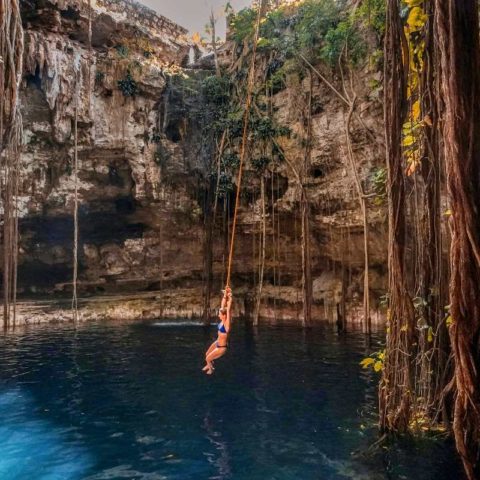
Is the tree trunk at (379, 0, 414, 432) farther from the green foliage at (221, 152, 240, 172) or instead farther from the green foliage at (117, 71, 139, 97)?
the green foliage at (117, 71, 139, 97)

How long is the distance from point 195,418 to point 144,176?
12463 mm

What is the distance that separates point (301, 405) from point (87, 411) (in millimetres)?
2860

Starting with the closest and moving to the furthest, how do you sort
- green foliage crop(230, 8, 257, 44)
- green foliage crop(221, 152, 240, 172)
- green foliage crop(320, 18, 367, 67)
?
green foliage crop(320, 18, 367, 67), green foliage crop(221, 152, 240, 172), green foliage crop(230, 8, 257, 44)

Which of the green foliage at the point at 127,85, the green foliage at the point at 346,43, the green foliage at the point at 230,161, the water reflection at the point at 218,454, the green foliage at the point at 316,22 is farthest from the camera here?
the green foliage at the point at 230,161

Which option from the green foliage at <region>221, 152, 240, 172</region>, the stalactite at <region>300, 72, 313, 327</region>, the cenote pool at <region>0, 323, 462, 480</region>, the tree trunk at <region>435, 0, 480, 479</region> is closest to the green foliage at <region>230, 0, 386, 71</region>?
the stalactite at <region>300, 72, 313, 327</region>

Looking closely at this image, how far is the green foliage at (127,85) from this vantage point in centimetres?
1588

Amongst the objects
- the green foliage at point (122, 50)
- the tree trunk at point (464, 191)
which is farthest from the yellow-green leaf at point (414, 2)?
the green foliage at point (122, 50)

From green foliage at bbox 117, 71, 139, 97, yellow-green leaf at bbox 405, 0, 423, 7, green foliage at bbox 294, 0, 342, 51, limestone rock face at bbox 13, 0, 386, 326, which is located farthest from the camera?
green foliage at bbox 117, 71, 139, 97

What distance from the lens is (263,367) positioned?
8570mm

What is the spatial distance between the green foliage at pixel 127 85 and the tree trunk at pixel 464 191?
1458 cm

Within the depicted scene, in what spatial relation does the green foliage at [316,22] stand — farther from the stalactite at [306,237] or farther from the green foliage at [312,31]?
the stalactite at [306,237]

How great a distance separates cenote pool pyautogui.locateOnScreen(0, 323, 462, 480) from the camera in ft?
13.9

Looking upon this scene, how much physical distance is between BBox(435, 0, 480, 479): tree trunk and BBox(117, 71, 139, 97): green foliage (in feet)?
47.8

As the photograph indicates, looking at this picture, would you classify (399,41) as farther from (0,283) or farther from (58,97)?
(0,283)
